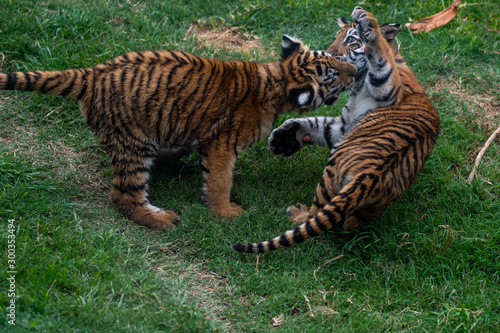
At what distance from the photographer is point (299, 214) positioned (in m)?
4.84

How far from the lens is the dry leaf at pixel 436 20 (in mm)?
7219

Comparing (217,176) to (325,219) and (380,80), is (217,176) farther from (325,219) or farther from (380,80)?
(380,80)

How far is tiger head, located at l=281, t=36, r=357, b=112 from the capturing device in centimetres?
482

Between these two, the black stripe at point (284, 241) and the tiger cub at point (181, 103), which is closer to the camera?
the black stripe at point (284, 241)

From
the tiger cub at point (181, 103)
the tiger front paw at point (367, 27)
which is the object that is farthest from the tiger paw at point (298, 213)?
the tiger front paw at point (367, 27)

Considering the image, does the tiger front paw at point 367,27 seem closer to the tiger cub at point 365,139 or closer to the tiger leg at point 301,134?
the tiger cub at point 365,139

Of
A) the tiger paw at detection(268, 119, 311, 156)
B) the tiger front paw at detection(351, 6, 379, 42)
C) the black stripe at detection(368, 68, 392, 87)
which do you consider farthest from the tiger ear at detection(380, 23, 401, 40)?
the tiger paw at detection(268, 119, 311, 156)

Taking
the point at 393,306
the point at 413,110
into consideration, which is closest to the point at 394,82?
the point at 413,110

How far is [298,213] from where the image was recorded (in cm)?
487

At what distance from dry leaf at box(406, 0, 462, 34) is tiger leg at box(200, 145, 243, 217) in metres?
3.84

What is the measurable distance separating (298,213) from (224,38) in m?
3.17

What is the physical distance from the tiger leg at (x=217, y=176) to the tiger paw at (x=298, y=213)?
50 centimetres

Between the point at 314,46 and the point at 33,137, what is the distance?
368 centimetres

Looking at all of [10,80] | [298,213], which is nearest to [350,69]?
[298,213]
